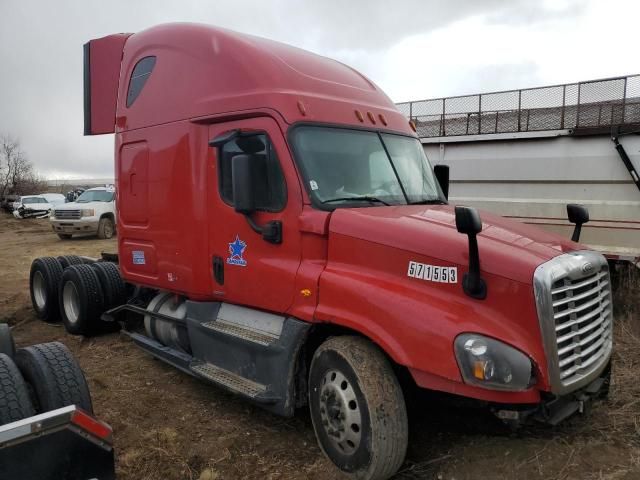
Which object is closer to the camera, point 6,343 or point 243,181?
point 6,343

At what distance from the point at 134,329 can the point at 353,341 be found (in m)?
3.66

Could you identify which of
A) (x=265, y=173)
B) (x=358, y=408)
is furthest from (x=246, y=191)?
(x=358, y=408)

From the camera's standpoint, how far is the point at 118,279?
6.57 m

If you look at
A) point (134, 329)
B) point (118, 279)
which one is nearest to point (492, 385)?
point (134, 329)

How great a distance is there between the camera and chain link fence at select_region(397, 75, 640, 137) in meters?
7.15

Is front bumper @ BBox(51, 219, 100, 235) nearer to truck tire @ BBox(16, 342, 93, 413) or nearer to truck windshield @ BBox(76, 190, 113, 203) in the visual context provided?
truck windshield @ BBox(76, 190, 113, 203)

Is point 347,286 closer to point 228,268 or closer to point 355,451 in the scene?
point 355,451

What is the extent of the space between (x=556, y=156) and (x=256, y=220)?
4944 millimetres

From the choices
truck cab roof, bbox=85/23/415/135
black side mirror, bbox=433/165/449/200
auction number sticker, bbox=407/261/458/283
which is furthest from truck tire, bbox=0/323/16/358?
black side mirror, bbox=433/165/449/200

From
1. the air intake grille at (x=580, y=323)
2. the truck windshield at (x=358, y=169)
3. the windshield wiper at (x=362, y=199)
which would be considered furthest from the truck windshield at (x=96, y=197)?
the air intake grille at (x=580, y=323)

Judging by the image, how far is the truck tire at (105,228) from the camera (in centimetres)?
1888

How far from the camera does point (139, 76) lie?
5.19 metres

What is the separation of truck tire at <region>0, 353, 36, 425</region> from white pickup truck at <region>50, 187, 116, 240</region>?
16.3 metres

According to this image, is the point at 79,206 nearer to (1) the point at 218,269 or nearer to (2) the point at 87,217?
(2) the point at 87,217
